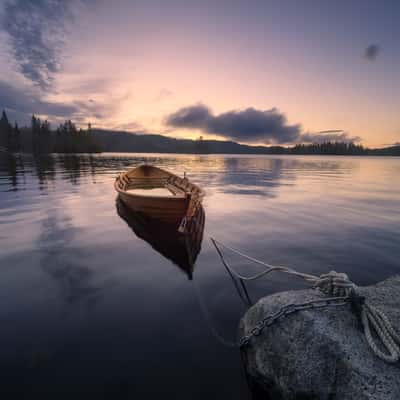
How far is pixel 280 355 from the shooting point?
3.05 metres

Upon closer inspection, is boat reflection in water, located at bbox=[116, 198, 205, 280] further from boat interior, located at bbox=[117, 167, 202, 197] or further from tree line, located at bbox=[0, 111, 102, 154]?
tree line, located at bbox=[0, 111, 102, 154]

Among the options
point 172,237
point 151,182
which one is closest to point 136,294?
point 172,237

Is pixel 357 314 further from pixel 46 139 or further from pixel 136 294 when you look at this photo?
pixel 46 139

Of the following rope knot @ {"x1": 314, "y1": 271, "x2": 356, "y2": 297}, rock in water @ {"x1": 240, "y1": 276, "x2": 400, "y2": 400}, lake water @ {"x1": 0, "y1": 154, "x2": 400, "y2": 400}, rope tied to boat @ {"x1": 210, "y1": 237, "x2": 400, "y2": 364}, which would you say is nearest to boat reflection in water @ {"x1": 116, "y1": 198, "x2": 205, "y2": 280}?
lake water @ {"x1": 0, "y1": 154, "x2": 400, "y2": 400}

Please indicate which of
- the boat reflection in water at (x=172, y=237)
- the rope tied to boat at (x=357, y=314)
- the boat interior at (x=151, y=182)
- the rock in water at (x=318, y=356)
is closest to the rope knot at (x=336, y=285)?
the rope tied to boat at (x=357, y=314)

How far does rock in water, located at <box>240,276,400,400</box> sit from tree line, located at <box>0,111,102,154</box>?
164477 mm

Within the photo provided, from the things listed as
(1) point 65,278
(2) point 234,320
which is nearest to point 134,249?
(1) point 65,278

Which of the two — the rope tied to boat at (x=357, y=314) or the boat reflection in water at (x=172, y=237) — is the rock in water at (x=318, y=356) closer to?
the rope tied to boat at (x=357, y=314)

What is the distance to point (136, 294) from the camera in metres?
5.80

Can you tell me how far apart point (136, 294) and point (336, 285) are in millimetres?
4570

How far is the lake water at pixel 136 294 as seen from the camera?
369cm

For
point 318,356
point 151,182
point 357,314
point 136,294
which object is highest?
point 357,314

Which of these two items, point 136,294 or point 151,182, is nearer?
point 136,294

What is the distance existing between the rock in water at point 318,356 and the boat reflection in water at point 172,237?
3.49m
